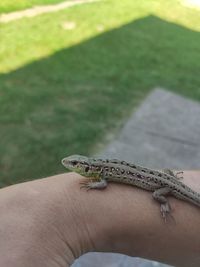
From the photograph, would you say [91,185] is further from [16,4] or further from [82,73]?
[16,4]

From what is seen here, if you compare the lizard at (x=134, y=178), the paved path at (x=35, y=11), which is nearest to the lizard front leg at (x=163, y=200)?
the lizard at (x=134, y=178)

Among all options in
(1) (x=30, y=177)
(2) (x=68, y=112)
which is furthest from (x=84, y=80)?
(1) (x=30, y=177)

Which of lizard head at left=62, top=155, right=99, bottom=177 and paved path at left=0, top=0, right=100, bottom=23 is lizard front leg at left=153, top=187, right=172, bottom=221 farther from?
paved path at left=0, top=0, right=100, bottom=23

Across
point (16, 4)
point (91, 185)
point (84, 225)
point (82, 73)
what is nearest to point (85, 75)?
point (82, 73)

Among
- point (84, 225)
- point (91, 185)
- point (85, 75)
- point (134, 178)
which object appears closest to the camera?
point (84, 225)

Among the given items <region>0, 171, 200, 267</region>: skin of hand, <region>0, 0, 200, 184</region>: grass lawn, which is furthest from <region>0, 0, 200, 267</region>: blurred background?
<region>0, 171, 200, 267</region>: skin of hand

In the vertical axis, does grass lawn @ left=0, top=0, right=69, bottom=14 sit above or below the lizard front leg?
below
